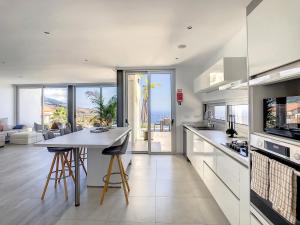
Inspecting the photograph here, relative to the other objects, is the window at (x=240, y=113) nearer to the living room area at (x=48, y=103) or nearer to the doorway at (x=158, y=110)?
the doorway at (x=158, y=110)

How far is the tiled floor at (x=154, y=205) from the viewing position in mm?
2486

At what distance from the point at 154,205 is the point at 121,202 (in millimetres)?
502

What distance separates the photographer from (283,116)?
1.38 metres

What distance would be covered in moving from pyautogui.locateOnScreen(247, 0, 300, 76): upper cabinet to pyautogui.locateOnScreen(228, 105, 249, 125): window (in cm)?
174

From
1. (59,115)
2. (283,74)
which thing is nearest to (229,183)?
(283,74)

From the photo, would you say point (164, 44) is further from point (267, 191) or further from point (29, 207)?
point (29, 207)

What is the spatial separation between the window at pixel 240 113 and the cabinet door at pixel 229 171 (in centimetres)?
111

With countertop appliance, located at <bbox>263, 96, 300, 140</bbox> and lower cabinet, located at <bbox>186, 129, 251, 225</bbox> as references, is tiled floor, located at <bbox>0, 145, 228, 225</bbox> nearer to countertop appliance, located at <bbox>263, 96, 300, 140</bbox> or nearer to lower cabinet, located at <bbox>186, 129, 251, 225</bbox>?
lower cabinet, located at <bbox>186, 129, 251, 225</bbox>

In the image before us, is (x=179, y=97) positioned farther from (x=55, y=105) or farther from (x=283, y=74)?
(x=55, y=105)

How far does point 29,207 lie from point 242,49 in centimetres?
402

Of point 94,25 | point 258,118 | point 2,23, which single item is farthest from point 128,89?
point 258,118

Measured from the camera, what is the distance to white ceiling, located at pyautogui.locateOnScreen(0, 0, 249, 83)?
8.07 feet

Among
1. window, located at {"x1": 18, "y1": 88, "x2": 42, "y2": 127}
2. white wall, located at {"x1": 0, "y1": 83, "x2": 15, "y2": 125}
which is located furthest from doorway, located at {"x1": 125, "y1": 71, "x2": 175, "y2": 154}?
white wall, located at {"x1": 0, "y1": 83, "x2": 15, "y2": 125}

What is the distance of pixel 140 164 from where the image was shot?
16.2 feet
